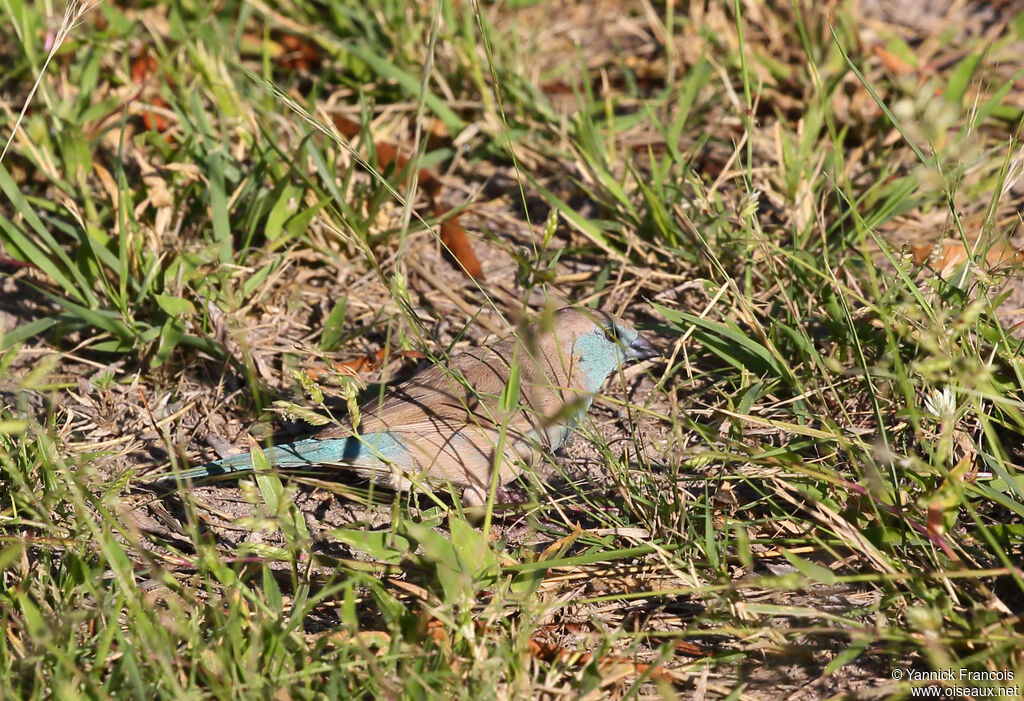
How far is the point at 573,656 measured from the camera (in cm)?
286

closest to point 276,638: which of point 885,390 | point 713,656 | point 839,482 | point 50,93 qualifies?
point 713,656

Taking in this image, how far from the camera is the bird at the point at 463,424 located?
11.6 ft

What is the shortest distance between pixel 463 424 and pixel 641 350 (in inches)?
31.8

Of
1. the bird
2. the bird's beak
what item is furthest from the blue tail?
the bird's beak

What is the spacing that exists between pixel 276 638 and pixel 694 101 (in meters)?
3.54

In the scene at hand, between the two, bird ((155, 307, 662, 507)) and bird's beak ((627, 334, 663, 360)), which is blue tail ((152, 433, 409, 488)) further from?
bird's beak ((627, 334, 663, 360))

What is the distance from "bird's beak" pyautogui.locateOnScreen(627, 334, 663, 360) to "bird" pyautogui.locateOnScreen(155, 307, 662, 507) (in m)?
0.09

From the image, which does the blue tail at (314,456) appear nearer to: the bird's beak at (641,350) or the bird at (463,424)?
the bird at (463,424)

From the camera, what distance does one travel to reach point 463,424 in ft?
11.9

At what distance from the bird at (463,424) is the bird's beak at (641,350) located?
9 centimetres

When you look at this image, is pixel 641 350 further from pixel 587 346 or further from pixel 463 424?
pixel 463 424

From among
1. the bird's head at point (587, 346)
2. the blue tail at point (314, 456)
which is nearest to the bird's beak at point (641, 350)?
the bird's head at point (587, 346)

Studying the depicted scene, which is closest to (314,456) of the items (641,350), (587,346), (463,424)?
(463,424)

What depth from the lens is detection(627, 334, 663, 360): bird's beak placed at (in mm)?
3926
